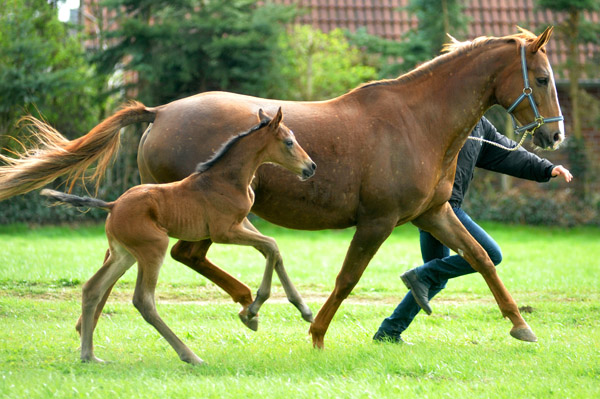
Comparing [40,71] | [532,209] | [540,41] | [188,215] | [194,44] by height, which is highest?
[540,41]

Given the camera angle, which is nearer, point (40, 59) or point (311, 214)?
point (311, 214)

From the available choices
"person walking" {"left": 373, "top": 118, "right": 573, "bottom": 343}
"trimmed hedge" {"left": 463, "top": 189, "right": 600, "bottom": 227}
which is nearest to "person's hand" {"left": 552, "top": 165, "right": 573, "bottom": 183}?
"person walking" {"left": 373, "top": 118, "right": 573, "bottom": 343}

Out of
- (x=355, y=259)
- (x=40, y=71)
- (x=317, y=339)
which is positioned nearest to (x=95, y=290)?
(x=317, y=339)

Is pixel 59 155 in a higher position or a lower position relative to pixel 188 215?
higher

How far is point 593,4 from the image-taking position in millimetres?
17516

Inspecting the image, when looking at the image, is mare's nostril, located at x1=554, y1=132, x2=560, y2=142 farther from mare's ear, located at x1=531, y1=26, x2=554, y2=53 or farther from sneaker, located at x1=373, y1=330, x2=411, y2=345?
sneaker, located at x1=373, y1=330, x2=411, y2=345

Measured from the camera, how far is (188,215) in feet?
17.5

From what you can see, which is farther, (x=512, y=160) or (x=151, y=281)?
(x=512, y=160)

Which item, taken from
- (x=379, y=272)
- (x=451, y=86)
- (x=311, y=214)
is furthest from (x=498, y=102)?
(x=379, y=272)

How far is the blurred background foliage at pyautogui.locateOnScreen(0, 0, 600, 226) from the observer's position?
16.0m

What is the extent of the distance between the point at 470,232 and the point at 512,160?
2.74 feet

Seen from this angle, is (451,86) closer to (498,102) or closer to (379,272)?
(498,102)

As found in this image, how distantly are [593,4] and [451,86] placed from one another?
13.1 m

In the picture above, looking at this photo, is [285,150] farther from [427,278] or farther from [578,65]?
[578,65]
